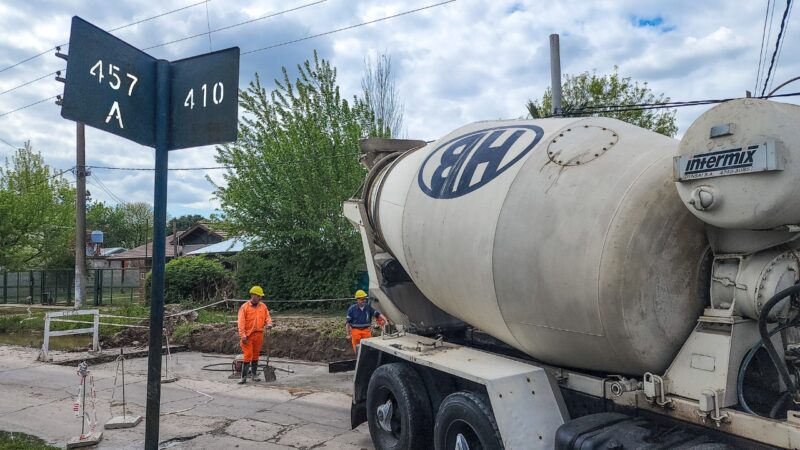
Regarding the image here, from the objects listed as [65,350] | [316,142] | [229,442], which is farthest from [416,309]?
[316,142]

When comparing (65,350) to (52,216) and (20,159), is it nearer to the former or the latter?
(52,216)

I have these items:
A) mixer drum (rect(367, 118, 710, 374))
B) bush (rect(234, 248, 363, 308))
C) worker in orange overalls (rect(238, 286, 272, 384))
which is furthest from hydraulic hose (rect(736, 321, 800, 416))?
bush (rect(234, 248, 363, 308))

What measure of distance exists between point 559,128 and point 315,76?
2015 cm

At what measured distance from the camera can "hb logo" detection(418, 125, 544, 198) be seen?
4.78 meters

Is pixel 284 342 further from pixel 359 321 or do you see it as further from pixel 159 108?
pixel 159 108

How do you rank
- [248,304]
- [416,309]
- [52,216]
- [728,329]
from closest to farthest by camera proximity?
[728,329] < [416,309] < [248,304] < [52,216]

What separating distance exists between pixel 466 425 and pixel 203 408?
4984 millimetres

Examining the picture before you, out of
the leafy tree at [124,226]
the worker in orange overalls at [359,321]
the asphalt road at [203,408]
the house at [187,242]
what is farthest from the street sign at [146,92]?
the leafy tree at [124,226]

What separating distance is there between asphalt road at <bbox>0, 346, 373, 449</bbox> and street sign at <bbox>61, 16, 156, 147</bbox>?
4.27 m

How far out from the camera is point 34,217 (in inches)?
1230

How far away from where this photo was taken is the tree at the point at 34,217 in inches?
1187

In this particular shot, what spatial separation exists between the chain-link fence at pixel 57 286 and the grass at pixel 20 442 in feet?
79.9

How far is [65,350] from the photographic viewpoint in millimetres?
14133

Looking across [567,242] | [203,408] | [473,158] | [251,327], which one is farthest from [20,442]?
[567,242]
